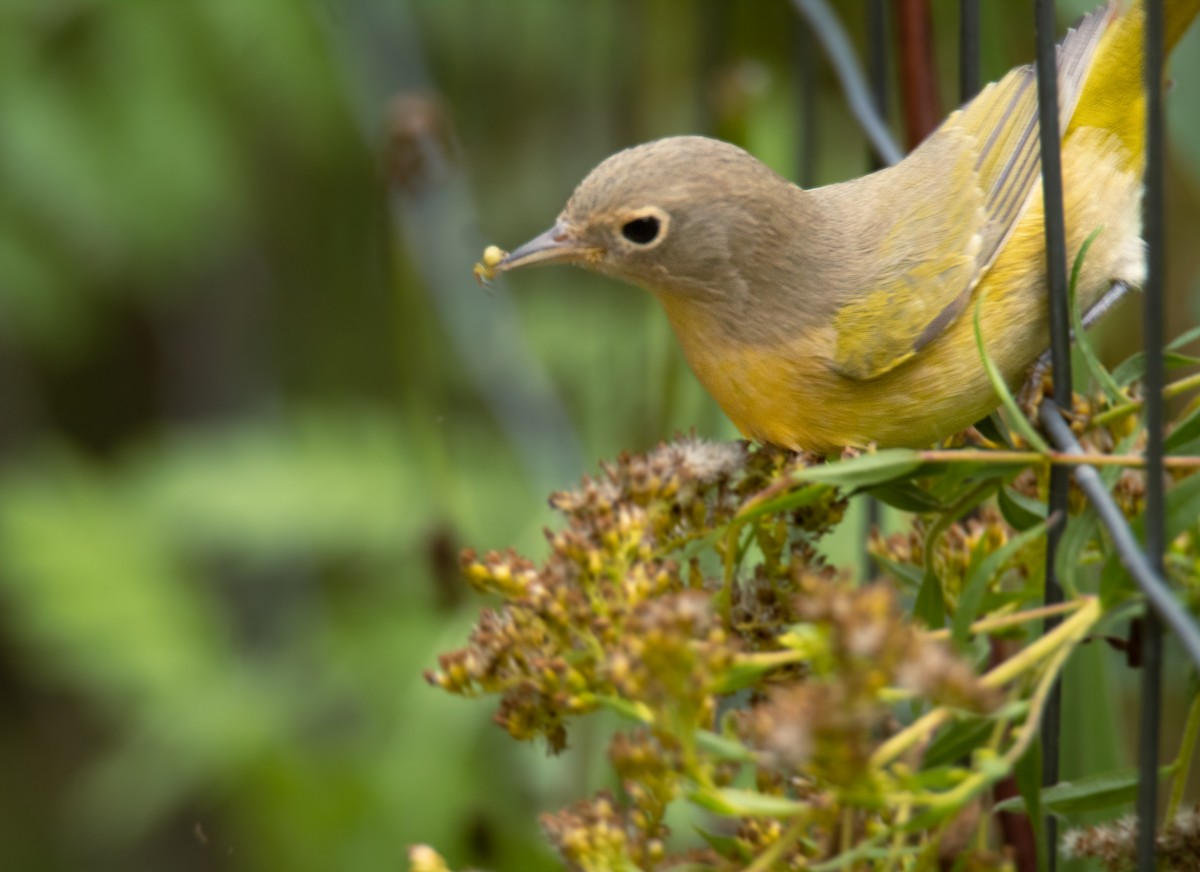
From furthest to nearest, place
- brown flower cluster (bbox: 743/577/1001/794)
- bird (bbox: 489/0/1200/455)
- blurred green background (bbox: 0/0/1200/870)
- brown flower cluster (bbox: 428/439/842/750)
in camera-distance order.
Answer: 1. blurred green background (bbox: 0/0/1200/870)
2. bird (bbox: 489/0/1200/455)
3. brown flower cluster (bbox: 428/439/842/750)
4. brown flower cluster (bbox: 743/577/1001/794)

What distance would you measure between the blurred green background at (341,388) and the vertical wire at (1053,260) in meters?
1.13

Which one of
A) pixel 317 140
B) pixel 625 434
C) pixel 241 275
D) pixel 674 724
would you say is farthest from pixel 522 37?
pixel 674 724

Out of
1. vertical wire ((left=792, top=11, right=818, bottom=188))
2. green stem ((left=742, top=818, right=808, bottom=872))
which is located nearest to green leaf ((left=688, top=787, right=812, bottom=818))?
green stem ((left=742, top=818, right=808, bottom=872))

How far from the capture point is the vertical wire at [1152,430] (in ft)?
3.44

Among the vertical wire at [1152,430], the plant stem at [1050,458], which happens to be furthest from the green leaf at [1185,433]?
the vertical wire at [1152,430]

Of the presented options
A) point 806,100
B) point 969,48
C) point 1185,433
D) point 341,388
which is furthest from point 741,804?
point 341,388

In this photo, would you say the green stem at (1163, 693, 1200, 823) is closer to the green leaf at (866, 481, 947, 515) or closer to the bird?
the green leaf at (866, 481, 947, 515)

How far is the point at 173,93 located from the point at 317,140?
3.76 feet

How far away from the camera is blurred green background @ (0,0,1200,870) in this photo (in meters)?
3.21

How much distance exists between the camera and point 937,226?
1.90 m

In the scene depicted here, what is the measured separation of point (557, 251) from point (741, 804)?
38.9 inches

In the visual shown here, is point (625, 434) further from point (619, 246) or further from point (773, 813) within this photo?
point (773, 813)

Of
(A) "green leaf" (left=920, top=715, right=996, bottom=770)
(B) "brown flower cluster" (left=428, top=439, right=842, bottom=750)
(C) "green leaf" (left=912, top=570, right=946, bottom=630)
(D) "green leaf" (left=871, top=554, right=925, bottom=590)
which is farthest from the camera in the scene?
(D) "green leaf" (left=871, top=554, right=925, bottom=590)

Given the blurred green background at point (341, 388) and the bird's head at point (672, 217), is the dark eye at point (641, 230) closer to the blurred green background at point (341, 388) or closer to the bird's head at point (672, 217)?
the bird's head at point (672, 217)
